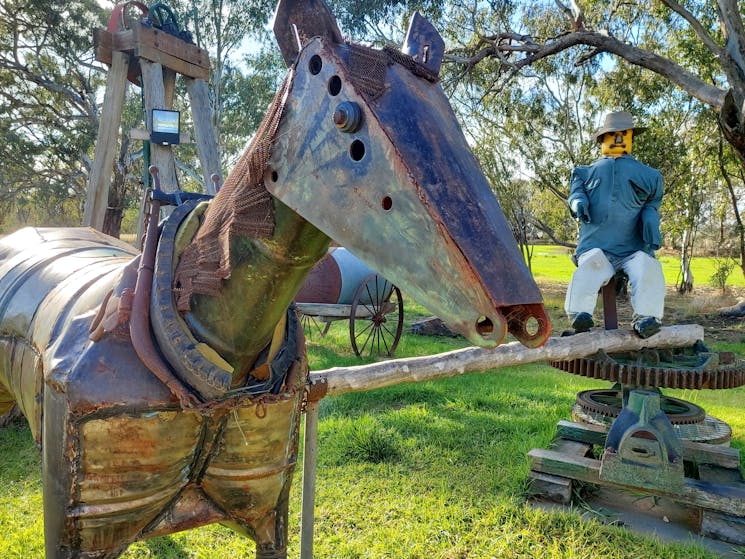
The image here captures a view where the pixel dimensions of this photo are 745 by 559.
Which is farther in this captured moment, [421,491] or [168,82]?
[168,82]

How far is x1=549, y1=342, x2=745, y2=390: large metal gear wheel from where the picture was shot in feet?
10.5

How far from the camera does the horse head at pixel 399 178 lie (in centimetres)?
89

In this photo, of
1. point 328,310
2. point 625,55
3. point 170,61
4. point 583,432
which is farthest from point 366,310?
point 625,55

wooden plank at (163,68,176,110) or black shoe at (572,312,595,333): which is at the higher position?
wooden plank at (163,68,176,110)

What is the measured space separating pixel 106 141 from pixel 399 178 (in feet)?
13.5

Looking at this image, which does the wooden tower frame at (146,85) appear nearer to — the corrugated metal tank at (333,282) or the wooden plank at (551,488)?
the wooden plank at (551,488)

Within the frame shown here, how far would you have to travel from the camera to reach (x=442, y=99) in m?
1.10

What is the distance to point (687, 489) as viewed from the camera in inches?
126

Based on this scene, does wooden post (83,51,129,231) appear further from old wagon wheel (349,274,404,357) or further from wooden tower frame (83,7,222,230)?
old wagon wheel (349,274,404,357)

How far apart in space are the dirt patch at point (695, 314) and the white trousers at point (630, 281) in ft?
15.4

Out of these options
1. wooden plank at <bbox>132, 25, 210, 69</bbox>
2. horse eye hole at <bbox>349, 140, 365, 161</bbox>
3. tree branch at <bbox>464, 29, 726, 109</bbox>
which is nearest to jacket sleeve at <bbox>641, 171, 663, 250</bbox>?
horse eye hole at <bbox>349, 140, 365, 161</bbox>

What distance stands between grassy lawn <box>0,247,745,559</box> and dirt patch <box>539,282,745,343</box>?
376cm

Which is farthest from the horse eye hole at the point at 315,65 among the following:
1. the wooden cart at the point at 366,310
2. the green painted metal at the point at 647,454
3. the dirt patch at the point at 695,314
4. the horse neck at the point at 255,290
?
the dirt patch at the point at 695,314

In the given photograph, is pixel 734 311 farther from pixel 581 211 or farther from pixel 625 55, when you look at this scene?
pixel 581 211
